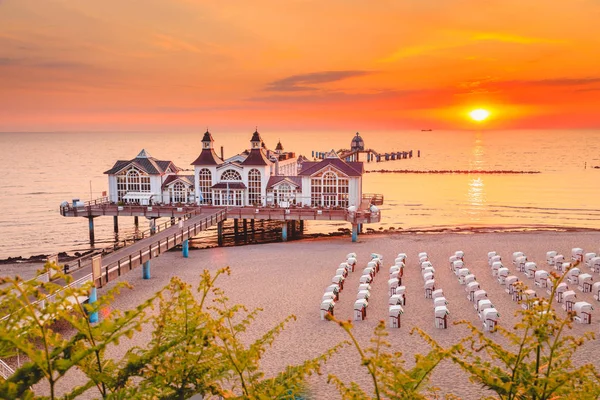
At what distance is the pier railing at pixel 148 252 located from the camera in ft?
79.9

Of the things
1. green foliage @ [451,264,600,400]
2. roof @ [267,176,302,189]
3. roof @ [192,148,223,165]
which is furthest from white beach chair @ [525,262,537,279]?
roof @ [192,148,223,165]

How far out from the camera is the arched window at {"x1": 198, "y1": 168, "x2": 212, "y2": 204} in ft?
154

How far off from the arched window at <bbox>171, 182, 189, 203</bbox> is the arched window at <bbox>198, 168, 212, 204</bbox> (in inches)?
63.4

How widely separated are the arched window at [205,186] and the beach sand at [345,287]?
8.65 meters

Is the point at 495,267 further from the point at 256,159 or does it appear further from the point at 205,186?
the point at 205,186

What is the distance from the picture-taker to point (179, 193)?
156 ft

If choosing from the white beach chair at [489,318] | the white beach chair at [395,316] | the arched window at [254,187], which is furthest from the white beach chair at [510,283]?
the arched window at [254,187]

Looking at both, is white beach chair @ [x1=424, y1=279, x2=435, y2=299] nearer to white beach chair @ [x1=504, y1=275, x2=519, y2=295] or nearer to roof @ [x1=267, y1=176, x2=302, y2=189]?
white beach chair @ [x1=504, y1=275, x2=519, y2=295]

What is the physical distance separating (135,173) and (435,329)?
34.5 m

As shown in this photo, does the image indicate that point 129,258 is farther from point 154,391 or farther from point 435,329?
point 154,391

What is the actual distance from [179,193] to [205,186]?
104 inches

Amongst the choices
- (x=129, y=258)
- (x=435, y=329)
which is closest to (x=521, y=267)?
(x=435, y=329)

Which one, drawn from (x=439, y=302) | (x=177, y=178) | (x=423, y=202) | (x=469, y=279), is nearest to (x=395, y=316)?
(x=439, y=302)

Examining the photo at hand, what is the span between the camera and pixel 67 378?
56.2ft
